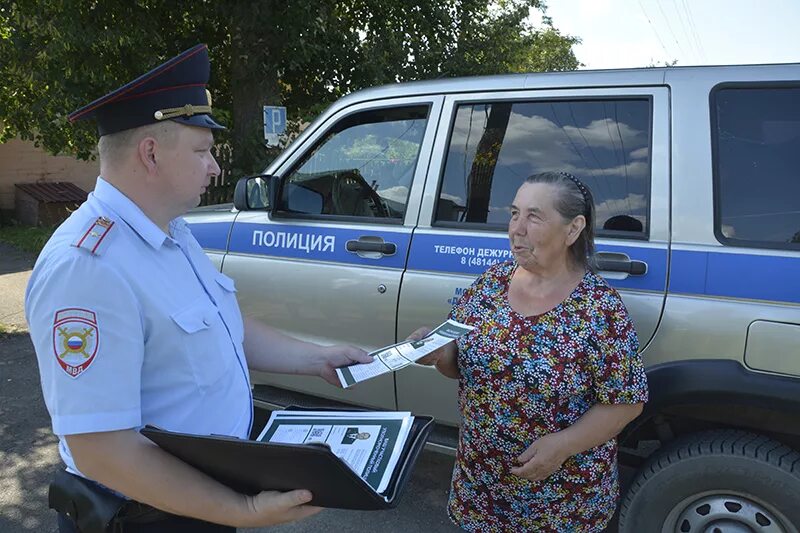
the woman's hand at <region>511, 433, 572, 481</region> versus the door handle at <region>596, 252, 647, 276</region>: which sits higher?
the door handle at <region>596, 252, 647, 276</region>

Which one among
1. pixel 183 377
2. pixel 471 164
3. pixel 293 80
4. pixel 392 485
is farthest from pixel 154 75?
pixel 293 80

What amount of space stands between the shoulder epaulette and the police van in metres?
1.67

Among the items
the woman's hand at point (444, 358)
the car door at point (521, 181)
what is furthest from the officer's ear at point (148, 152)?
the car door at point (521, 181)

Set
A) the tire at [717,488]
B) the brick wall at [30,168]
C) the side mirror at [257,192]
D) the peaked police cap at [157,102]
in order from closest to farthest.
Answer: the peaked police cap at [157,102] → the tire at [717,488] → the side mirror at [257,192] → the brick wall at [30,168]

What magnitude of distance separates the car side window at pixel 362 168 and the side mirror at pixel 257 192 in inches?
2.7

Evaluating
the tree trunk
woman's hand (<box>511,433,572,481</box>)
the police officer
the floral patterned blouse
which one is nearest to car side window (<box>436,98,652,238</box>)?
the floral patterned blouse

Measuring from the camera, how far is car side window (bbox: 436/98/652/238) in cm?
240

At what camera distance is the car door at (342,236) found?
2.85 meters

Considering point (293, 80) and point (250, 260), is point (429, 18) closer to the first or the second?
point (293, 80)

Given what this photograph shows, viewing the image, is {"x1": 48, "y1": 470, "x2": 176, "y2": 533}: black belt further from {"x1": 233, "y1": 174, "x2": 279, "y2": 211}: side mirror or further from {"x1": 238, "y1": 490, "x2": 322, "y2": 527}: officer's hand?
{"x1": 233, "y1": 174, "x2": 279, "y2": 211}: side mirror

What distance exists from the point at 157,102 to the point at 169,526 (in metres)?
0.94

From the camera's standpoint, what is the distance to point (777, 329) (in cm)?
207

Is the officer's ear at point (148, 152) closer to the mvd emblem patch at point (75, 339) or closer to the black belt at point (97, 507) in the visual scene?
the mvd emblem patch at point (75, 339)

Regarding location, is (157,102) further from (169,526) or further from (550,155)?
(550,155)
